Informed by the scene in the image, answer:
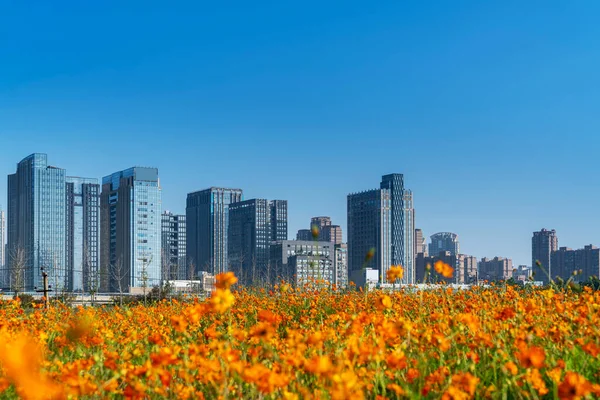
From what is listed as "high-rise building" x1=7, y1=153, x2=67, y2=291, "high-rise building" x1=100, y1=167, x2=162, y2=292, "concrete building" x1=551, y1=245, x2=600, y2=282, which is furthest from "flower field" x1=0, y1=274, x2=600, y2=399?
"concrete building" x1=551, y1=245, x2=600, y2=282

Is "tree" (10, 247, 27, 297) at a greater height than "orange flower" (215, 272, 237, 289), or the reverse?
"orange flower" (215, 272, 237, 289)

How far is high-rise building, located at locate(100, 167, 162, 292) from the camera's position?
483ft

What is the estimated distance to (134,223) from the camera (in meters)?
149

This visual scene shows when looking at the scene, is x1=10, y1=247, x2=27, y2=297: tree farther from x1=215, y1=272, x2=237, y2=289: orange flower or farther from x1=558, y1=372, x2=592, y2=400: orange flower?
x1=558, y1=372, x2=592, y2=400: orange flower

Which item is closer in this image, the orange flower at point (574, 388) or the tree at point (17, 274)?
the orange flower at point (574, 388)

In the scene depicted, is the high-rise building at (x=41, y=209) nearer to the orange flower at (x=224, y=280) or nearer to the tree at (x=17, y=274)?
the tree at (x=17, y=274)

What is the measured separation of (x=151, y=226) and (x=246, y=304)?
474ft

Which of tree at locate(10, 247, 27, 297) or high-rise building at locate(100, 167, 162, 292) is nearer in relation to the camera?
tree at locate(10, 247, 27, 297)

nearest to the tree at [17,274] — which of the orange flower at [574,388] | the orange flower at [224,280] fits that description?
the orange flower at [224,280]

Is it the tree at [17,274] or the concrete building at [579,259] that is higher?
the tree at [17,274]

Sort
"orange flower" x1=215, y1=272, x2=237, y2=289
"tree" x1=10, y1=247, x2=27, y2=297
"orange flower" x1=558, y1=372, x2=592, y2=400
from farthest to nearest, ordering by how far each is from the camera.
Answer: "tree" x1=10, y1=247, x2=27, y2=297 → "orange flower" x1=215, y1=272, x2=237, y2=289 → "orange flower" x1=558, y1=372, x2=592, y2=400

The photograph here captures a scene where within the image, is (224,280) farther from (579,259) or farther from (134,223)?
(579,259)

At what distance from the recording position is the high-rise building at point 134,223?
14712 centimetres

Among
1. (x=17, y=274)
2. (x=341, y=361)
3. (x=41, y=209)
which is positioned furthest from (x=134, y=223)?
(x=341, y=361)
